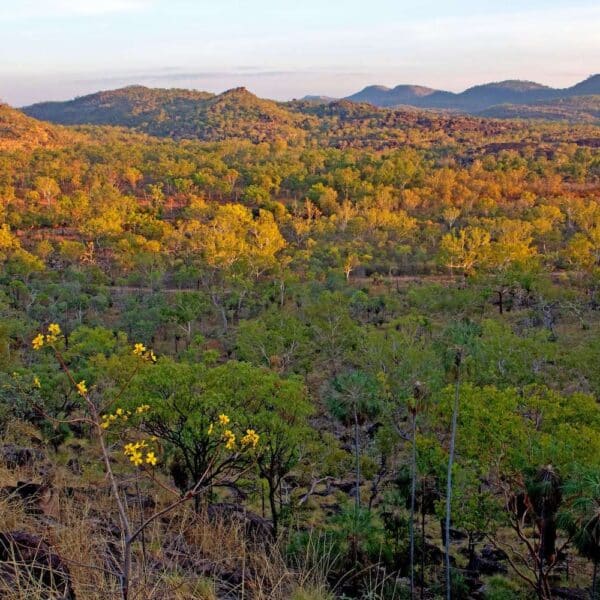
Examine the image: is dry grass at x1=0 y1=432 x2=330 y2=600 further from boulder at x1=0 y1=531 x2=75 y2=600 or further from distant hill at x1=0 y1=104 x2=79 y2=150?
distant hill at x1=0 y1=104 x2=79 y2=150

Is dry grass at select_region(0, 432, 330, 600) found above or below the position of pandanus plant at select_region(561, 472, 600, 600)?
above

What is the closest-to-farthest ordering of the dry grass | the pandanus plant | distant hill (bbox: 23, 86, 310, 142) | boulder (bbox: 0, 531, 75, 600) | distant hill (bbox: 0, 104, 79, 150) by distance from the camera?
the dry grass < boulder (bbox: 0, 531, 75, 600) < the pandanus plant < distant hill (bbox: 0, 104, 79, 150) < distant hill (bbox: 23, 86, 310, 142)

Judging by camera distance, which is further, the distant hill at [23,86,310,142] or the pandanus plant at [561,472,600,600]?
the distant hill at [23,86,310,142]

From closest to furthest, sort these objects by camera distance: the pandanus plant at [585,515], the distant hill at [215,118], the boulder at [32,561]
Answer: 1. the boulder at [32,561]
2. the pandanus plant at [585,515]
3. the distant hill at [215,118]

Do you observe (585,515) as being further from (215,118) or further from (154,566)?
(215,118)

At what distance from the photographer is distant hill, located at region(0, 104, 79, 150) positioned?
320 ft

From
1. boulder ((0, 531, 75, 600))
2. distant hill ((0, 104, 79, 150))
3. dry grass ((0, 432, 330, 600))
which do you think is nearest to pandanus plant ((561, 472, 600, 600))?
dry grass ((0, 432, 330, 600))

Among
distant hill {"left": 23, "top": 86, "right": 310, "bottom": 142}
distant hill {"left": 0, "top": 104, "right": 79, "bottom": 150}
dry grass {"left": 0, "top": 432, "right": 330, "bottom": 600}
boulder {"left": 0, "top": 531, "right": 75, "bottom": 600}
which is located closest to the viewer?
dry grass {"left": 0, "top": 432, "right": 330, "bottom": 600}

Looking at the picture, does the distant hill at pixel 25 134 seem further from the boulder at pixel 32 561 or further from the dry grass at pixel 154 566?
the boulder at pixel 32 561

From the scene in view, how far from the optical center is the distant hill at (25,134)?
320ft

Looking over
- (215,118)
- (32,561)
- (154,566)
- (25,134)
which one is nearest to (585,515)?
(154,566)

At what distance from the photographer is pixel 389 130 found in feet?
439

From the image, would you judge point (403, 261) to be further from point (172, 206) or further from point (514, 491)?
point (514, 491)

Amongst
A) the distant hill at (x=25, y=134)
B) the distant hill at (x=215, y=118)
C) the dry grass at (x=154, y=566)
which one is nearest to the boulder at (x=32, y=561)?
the dry grass at (x=154, y=566)
